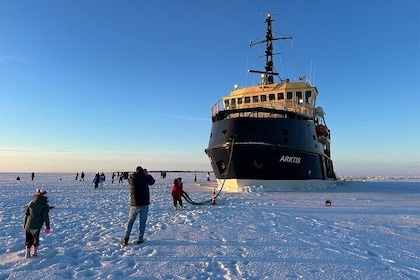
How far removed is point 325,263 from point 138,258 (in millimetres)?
3171

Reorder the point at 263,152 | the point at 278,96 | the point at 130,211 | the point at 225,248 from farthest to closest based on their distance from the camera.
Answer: the point at 278,96, the point at 263,152, the point at 130,211, the point at 225,248

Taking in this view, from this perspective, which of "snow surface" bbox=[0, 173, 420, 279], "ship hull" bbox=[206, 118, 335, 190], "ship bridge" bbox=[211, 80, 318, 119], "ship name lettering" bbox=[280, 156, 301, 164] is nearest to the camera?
"snow surface" bbox=[0, 173, 420, 279]

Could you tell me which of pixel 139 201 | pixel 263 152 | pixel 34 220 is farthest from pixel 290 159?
pixel 34 220

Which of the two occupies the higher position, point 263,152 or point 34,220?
point 263,152

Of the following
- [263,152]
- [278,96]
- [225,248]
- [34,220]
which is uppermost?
[278,96]

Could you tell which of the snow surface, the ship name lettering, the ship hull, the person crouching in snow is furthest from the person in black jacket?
the ship name lettering

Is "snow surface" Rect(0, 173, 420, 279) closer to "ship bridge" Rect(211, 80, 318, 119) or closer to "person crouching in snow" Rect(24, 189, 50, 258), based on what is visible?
"person crouching in snow" Rect(24, 189, 50, 258)

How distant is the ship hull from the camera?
18.2 m

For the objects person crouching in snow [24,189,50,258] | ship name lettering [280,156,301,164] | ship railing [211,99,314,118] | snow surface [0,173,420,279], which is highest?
ship railing [211,99,314,118]

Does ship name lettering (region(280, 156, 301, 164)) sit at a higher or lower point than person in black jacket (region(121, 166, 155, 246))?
higher

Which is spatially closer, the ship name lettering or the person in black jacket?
the person in black jacket

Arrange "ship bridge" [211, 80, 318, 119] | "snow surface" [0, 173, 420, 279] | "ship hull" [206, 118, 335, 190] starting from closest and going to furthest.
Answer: "snow surface" [0, 173, 420, 279] → "ship hull" [206, 118, 335, 190] → "ship bridge" [211, 80, 318, 119]

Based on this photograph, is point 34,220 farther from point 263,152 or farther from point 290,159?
point 290,159

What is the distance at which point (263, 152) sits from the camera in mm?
18047
